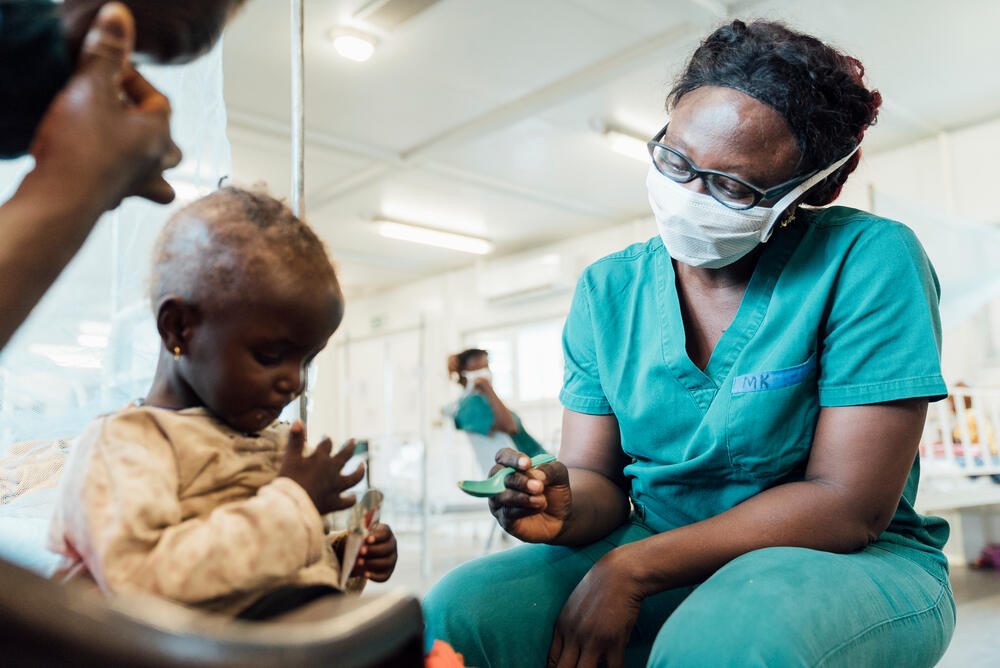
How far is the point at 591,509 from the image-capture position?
40.3 inches

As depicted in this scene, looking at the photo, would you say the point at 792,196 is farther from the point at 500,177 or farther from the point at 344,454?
the point at 500,177

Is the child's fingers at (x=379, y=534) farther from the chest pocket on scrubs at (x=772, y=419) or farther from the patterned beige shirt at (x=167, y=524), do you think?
the chest pocket on scrubs at (x=772, y=419)

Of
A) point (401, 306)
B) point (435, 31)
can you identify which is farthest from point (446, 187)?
point (401, 306)

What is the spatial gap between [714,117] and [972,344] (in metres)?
4.50

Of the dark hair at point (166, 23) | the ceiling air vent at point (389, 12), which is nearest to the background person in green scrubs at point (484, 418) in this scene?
the ceiling air vent at point (389, 12)

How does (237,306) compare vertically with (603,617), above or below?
above

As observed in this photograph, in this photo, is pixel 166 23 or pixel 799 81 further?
pixel 799 81

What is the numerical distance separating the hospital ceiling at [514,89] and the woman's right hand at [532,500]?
7.05ft

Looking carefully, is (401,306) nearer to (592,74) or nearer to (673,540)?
(592,74)

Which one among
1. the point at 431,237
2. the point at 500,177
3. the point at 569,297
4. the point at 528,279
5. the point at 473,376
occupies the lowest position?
the point at 473,376

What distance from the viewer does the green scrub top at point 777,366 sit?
0.89 m

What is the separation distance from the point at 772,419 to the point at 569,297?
19.1 ft

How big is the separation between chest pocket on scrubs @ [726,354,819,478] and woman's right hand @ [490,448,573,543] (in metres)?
0.22

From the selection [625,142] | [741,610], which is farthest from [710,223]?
[625,142]
